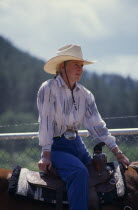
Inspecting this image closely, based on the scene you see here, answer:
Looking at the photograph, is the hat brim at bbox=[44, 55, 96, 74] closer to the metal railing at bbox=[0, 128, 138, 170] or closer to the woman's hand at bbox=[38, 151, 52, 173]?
the woman's hand at bbox=[38, 151, 52, 173]

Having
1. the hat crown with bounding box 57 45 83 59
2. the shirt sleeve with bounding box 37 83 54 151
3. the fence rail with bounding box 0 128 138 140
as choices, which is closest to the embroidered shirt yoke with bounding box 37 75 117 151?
the shirt sleeve with bounding box 37 83 54 151

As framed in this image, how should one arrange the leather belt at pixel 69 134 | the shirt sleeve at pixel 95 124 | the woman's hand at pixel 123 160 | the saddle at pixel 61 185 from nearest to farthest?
1. the saddle at pixel 61 185
2. the leather belt at pixel 69 134
3. the woman's hand at pixel 123 160
4. the shirt sleeve at pixel 95 124

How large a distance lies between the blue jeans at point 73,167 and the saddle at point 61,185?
79mm

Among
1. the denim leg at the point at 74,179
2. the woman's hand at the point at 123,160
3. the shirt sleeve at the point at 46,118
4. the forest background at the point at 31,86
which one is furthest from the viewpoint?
the forest background at the point at 31,86

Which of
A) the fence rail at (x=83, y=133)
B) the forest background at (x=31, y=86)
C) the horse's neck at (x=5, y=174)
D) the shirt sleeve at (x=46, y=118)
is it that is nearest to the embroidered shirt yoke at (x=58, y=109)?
the shirt sleeve at (x=46, y=118)

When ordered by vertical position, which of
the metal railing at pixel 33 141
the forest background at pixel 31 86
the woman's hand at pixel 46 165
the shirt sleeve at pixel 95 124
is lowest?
the forest background at pixel 31 86

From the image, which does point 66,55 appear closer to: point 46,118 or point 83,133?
point 46,118

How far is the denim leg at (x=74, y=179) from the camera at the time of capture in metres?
3.56

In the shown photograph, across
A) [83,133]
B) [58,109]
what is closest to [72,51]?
[58,109]

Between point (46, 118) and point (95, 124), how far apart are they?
644 mm

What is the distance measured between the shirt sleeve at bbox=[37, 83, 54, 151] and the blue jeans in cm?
14

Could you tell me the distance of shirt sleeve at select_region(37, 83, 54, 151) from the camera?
12.5ft

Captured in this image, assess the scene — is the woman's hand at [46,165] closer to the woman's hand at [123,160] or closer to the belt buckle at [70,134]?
the belt buckle at [70,134]

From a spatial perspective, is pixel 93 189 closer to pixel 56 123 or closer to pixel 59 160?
pixel 59 160
